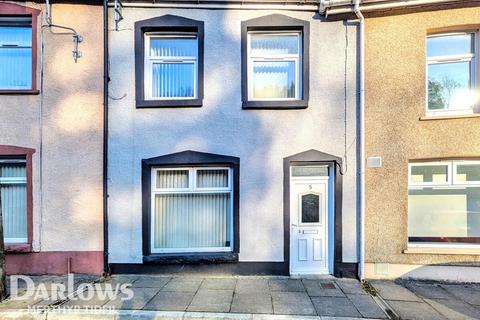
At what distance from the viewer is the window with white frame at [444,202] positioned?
587 centimetres

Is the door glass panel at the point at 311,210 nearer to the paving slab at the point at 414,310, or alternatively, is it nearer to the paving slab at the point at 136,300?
the paving slab at the point at 414,310

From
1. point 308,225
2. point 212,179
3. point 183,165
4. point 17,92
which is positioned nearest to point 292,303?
point 308,225

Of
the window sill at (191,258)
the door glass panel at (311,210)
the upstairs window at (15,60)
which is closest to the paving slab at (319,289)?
the door glass panel at (311,210)

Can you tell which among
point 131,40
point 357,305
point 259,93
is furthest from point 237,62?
point 357,305

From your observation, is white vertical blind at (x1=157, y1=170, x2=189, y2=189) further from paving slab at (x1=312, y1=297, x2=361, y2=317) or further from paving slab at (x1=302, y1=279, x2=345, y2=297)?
paving slab at (x1=312, y1=297, x2=361, y2=317)

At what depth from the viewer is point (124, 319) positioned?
14.1 ft

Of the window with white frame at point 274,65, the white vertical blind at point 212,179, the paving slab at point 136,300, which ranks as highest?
the window with white frame at point 274,65

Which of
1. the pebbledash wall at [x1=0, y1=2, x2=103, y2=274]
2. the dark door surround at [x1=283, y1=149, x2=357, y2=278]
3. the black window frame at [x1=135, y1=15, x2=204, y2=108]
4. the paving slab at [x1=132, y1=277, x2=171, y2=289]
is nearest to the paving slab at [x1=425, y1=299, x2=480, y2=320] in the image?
the dark door surround at [x1=283, y1=149, x2=357, y2=278]

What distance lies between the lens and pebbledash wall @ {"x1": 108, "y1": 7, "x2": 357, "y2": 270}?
237 inches

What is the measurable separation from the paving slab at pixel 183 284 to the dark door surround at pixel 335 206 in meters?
1.90

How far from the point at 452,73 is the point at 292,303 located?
230 inches

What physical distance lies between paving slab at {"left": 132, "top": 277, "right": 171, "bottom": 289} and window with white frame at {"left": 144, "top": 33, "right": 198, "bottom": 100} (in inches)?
153

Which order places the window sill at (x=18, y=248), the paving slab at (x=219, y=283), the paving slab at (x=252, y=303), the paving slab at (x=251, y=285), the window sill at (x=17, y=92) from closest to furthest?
the paving slab at (x=252, y=303) → the paving slab at (x=251, y=285) → the paving slab at (x=219, y=283) → the window sill at (x=18, y=248) → the window sill at (x=17, y=92)

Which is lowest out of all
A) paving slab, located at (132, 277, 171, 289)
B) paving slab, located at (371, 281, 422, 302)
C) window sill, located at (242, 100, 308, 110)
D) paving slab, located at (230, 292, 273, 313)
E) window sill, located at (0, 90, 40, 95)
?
paving slab, located at (371, 281, 422, 302)
